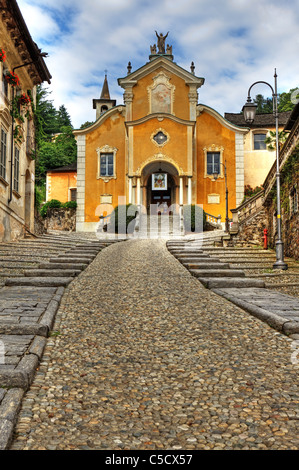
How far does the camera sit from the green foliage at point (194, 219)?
2677 centimetres

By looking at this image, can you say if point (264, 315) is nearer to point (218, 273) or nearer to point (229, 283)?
point (229, 283)

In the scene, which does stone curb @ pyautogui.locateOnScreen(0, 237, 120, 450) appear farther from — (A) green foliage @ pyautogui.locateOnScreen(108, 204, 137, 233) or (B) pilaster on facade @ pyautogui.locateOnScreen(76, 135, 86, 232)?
(B) pilaster on facade @ pyautogui.locateOnScreen(76, 135, 86, 232)

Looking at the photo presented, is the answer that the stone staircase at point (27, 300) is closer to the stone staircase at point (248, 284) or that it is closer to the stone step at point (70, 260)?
the stone step at point (70, 260)

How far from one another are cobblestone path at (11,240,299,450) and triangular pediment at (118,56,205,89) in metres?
27.7

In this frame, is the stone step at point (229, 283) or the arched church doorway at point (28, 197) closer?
the stone step at point (229, 283)

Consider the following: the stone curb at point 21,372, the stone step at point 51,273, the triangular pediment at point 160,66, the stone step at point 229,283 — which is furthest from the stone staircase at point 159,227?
the stone curb at point 21,372

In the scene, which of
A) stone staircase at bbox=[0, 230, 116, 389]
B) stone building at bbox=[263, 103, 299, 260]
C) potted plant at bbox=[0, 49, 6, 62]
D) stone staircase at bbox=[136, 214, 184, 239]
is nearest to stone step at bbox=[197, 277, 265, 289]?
stone staircase at bbox=[0, 230, 116, 389]

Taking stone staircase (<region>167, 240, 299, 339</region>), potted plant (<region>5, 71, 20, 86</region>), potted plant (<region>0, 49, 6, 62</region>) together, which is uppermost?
potted plant (<region>0, 49, 6, 62</region>)

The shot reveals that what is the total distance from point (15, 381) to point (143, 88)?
31038 mm

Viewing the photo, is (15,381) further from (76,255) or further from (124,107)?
(124,107)

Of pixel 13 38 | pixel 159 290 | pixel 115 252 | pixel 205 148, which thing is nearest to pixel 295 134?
pixel 115 252

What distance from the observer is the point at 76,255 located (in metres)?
13.5

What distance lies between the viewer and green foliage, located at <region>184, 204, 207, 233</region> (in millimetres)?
26766

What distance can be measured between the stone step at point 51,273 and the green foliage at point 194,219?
1669 cm
